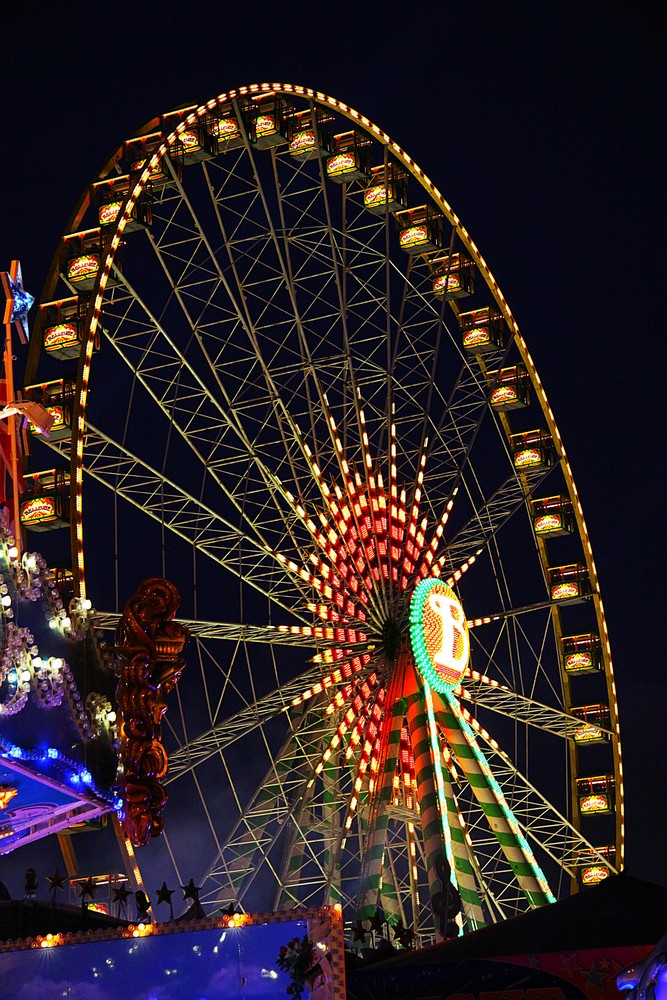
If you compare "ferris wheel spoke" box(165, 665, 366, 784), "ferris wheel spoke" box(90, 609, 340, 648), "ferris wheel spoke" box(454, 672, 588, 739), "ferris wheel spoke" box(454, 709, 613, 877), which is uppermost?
"ferris wheel spoke" box(90, 609, 340, 648)

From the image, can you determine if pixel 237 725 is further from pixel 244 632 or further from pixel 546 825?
pixel 546 825

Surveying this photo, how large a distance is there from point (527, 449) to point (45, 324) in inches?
409

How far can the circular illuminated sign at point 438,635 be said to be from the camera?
25.6 m

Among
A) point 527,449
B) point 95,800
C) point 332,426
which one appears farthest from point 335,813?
point 95,800

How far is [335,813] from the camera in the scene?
88.3 ft

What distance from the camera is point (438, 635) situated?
85.4 ft

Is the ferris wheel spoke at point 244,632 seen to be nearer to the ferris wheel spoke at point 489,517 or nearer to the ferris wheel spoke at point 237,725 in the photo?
the ferris wheel spoke at point 237,725

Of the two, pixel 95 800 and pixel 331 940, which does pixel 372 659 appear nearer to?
pixel 95 800

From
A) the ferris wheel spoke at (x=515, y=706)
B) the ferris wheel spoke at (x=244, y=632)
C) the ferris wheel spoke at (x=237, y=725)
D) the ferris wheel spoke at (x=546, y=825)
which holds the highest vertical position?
the ferris wheel spoke at (x=244, y=632)

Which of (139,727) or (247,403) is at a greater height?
(247,403)

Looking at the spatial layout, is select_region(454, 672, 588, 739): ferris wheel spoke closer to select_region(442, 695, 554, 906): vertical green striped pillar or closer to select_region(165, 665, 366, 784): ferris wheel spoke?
select_region(442, 695, 554, 906): vertical green striped pillar

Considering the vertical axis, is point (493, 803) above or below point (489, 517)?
below

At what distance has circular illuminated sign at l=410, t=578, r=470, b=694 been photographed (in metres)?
25.6

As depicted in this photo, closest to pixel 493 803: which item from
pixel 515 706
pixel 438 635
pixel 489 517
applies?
pixel 438 635
